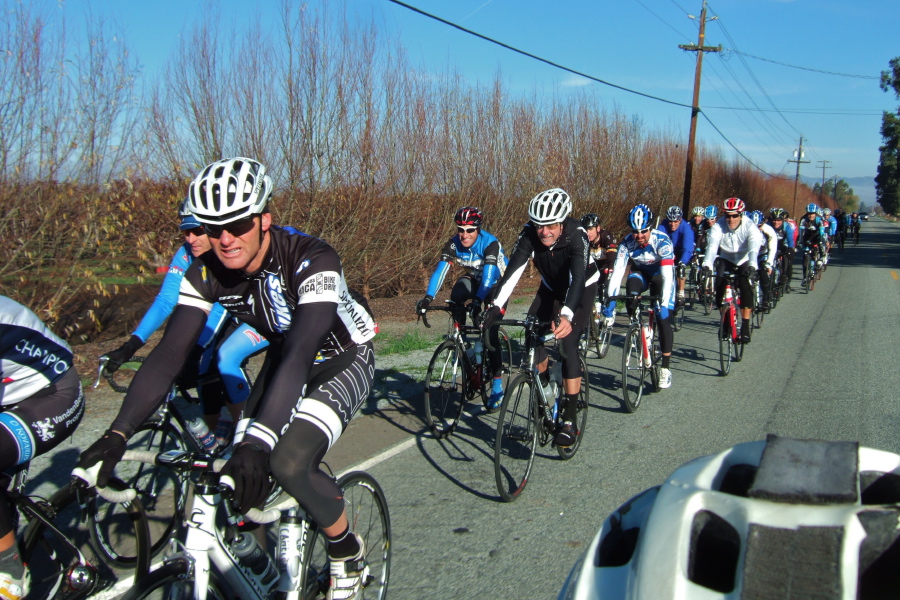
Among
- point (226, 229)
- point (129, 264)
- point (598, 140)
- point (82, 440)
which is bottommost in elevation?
point (82, 440)

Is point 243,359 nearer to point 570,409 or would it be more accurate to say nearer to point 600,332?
point 570,409

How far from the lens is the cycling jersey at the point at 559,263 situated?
5.68m

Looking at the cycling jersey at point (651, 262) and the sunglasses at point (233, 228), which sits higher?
the sunglasses at point (233, 228)

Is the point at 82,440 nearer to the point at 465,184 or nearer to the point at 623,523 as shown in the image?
the point at 623,523

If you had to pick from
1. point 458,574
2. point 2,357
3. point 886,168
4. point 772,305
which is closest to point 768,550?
point 458,574

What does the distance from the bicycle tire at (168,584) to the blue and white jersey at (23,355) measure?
1656mm

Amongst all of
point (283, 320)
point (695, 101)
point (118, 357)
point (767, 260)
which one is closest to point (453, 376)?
point (118, 357)

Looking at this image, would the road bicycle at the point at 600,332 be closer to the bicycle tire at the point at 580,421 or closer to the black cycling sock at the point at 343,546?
the bicycle tire at the point at 580,421

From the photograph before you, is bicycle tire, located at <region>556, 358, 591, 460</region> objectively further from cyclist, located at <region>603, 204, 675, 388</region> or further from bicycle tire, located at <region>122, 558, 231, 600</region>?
bicycle tire, located at <region>122, 558, 231, 600</region>

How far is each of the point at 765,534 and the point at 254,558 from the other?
78.3 inches

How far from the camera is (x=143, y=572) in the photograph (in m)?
3.73

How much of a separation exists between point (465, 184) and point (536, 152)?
12.9 feet

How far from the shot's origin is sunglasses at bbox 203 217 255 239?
111 inches

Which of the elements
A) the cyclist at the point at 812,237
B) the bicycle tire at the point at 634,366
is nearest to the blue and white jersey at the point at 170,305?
the bicycle tire at the point at 634,366
